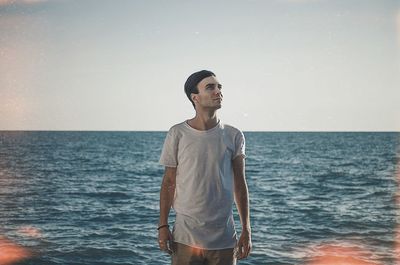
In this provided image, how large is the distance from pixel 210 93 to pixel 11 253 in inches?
526

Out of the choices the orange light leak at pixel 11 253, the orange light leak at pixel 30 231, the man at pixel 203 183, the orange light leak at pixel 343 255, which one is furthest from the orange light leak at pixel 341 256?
the man at pixel 203 183

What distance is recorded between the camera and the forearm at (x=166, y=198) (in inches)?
114

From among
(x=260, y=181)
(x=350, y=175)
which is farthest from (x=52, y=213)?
(x=350, y=175)

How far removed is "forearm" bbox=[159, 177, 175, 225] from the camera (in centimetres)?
289

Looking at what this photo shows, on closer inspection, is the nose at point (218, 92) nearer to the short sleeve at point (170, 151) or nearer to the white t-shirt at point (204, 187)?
the white t-shirt at point (204, 187)

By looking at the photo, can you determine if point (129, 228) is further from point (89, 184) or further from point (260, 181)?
point (260, 181)

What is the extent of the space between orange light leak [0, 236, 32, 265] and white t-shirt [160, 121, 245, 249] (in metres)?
11.8

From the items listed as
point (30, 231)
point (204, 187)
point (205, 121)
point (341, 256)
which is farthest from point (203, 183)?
point (30, 231)

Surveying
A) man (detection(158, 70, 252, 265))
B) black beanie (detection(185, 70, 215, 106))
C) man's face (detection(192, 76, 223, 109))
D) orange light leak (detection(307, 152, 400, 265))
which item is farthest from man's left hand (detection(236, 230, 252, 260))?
orange light leak (detection(307, 152, 400, 265))

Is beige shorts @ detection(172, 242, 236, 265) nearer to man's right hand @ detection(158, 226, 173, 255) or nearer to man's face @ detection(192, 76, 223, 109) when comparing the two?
man's right hand @ detection(158, 226, 173, 255)

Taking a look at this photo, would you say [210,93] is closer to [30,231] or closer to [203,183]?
[203,183]

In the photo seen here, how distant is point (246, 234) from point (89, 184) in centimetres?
3454

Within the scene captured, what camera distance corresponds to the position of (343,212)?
24.1 meters

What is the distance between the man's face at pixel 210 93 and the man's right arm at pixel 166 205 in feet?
1.48
